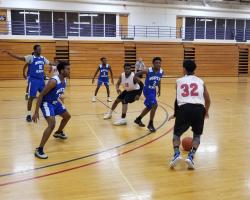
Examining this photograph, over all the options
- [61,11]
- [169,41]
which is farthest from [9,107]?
[169,41]

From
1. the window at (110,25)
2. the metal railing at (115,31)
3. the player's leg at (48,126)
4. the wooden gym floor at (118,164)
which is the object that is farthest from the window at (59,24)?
the player's leg at (48,126)

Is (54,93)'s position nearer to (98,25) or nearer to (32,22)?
(32,22)

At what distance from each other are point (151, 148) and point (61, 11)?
1837 cm

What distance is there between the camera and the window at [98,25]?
23.2 meters

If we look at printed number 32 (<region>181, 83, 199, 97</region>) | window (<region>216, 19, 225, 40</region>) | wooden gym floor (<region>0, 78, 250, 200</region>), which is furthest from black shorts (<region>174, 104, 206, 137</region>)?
window (<region>216, 19, 225, 40</region>)

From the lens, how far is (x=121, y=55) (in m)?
23.1

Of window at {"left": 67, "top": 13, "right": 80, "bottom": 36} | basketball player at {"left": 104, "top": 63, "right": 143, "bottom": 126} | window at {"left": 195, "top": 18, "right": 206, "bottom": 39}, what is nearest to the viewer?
basketball player at {"left": 104, "top": 63, "right": 143, "bottom": 126}

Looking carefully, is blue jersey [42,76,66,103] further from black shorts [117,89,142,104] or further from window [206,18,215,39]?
window [206,18,215,39]

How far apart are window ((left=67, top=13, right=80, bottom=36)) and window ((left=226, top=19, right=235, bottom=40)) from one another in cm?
1230

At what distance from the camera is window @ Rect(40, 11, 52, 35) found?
2209 centimetres

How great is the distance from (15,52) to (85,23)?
540 cm

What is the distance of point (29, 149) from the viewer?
5.75 m

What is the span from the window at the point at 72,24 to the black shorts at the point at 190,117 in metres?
19.5

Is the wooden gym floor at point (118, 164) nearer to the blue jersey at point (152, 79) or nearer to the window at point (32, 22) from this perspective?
the blue jersey at point (152, 79)
